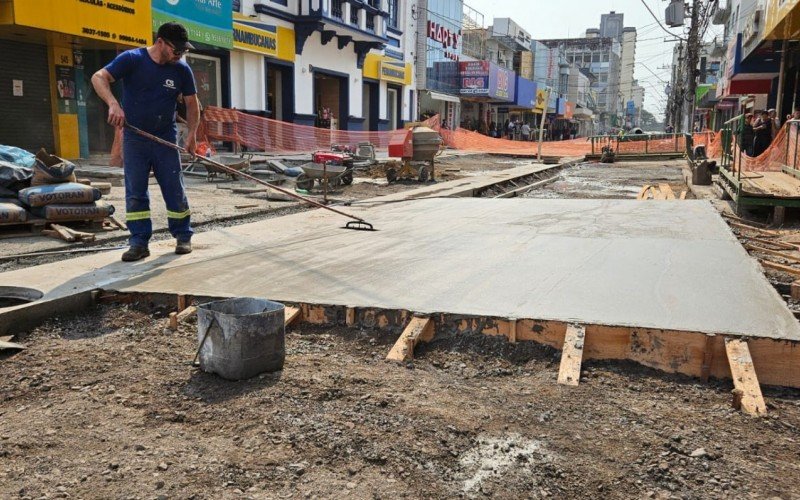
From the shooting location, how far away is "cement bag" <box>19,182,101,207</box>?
22.2ft

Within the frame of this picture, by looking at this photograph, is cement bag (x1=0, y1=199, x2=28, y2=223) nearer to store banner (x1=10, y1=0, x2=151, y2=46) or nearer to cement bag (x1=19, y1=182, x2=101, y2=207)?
cement bag (x1=19, y1=182, x2=101, y2=207)

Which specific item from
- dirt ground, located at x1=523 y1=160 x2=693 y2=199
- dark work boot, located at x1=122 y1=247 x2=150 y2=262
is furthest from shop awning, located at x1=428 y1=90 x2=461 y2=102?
dark work boot, located at x1=122 y1=247 x2=150 y2=262

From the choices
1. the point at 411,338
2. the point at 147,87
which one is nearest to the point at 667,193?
the point at 147,87

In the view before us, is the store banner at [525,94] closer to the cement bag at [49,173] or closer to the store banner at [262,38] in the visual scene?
the store banner at [262,38]

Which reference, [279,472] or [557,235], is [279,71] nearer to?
[557,235]

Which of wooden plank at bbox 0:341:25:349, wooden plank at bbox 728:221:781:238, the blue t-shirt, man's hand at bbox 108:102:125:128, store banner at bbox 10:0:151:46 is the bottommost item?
wooden plank at bbox 0:341:25:349

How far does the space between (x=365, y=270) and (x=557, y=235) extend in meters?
2.52

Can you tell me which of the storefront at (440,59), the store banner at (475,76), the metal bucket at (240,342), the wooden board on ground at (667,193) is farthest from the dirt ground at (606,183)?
the store banner at (475,76)

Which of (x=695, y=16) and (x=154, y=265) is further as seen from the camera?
(x=695, y=16)

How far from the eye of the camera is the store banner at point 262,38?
2003 centimetres

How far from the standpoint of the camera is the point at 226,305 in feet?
11.1

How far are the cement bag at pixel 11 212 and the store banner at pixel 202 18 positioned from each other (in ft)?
35.3

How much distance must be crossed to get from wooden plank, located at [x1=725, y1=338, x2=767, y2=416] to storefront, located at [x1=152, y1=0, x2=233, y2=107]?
16.1 m

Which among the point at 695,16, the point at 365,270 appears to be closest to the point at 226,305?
the point at 365,270
